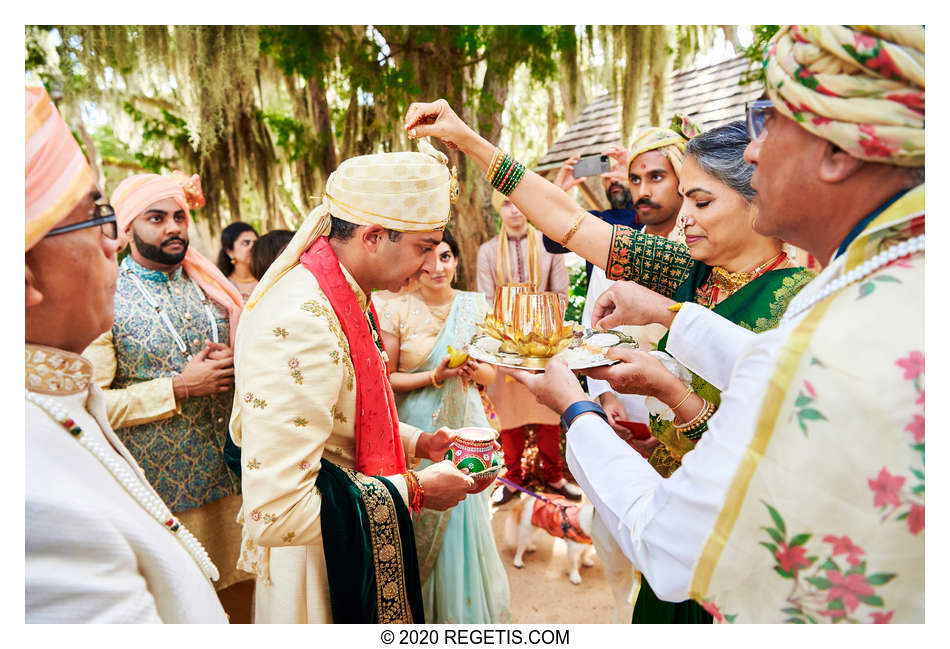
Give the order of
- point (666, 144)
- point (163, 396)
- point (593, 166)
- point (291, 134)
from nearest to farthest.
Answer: point (163, 396)
point (666, 144)
point (593, 166)
point (291, 134)

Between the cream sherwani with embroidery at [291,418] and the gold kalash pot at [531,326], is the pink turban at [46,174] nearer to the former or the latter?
the cream sherwani with embroidery at [291,418]

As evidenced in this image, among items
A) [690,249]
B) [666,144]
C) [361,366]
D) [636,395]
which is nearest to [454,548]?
[636,395]

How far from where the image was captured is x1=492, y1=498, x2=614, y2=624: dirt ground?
9.84ft

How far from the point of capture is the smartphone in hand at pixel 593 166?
377 centimetres

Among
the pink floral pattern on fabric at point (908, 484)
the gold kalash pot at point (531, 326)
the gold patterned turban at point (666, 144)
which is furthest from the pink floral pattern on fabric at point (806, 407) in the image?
the gold patterned turban at point (666, 144)

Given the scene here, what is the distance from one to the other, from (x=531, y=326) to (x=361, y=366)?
0.51 m

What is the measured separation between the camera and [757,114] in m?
1.09

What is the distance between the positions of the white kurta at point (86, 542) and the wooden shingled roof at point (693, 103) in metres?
3.79

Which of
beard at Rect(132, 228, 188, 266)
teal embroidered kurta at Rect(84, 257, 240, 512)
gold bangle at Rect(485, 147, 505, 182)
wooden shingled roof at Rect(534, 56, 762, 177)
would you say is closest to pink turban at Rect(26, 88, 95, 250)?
gold bangle at Rect(485, 147, 505, 182)

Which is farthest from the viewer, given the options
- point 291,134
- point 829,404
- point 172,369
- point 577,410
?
point 291,134

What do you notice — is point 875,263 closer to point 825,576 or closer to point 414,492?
point 825,576

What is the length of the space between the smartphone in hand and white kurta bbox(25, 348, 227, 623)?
10.7 feet

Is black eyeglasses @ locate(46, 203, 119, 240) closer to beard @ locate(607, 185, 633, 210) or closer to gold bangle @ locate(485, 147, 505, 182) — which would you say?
gold bangle @ locate(485, 147, 505, 182)
